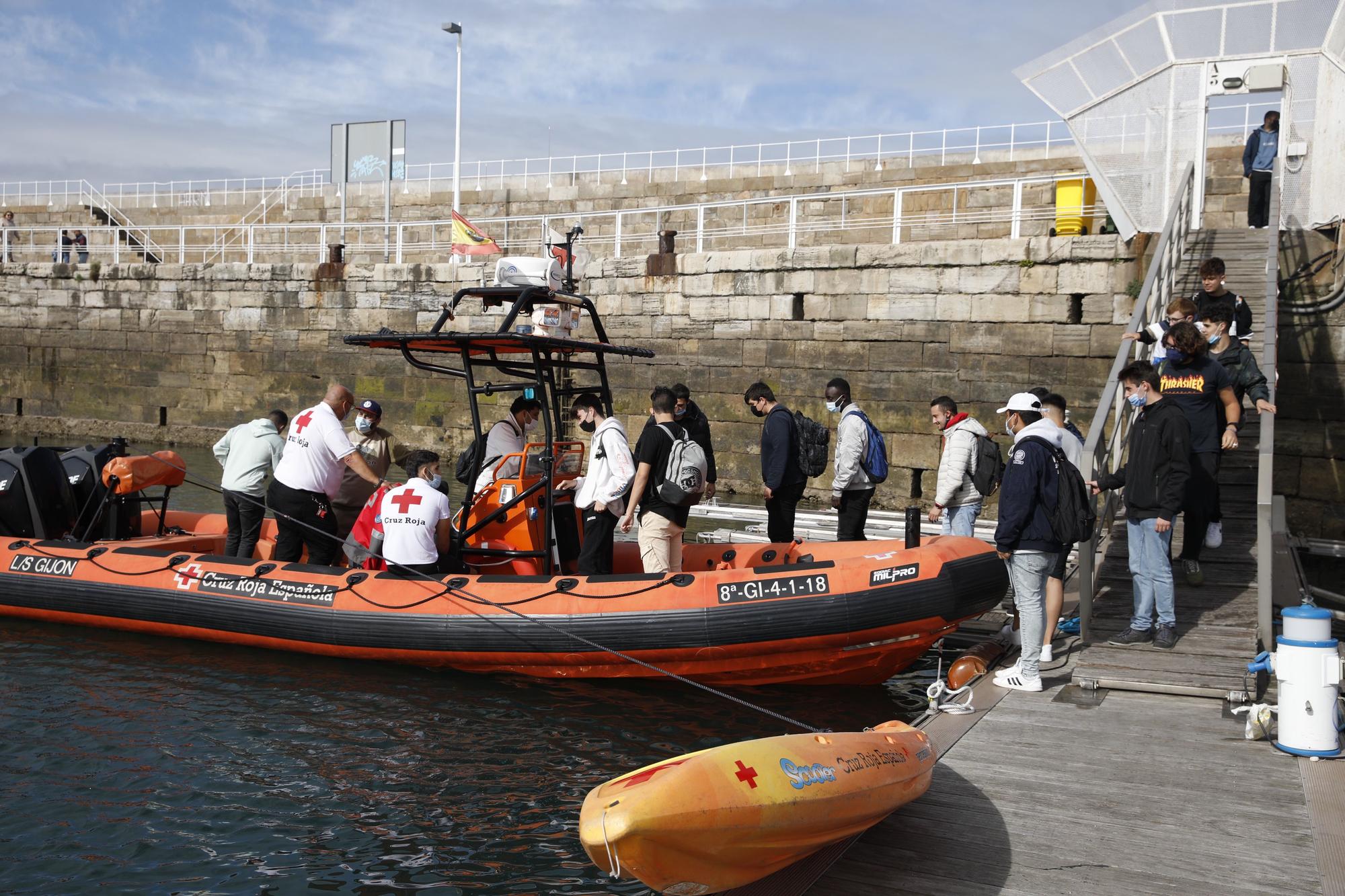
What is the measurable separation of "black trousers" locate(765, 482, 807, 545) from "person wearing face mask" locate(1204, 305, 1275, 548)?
266 cm

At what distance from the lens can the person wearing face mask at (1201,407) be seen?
6586 mm

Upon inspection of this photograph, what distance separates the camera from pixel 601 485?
6797mm

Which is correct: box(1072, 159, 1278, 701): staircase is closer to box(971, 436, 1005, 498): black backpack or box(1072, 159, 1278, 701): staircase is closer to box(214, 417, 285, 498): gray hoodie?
box(971, 436, 1005, 498): black backpack

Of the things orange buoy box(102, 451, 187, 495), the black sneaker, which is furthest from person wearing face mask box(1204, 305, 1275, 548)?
orange buoy box(102, 451, 187, 495)

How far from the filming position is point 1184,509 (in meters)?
6.73

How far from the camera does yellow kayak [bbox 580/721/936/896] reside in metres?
3.21

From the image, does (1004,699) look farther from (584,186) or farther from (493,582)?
(584,186)

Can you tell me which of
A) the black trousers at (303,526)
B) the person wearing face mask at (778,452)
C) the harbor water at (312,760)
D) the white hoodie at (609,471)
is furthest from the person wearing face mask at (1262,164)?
the black trousers at (303,526)

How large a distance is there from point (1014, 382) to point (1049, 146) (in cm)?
729

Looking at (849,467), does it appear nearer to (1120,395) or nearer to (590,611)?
(590,611)

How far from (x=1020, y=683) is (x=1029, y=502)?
890 millimetres

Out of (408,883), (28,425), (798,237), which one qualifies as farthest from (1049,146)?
(28,425)

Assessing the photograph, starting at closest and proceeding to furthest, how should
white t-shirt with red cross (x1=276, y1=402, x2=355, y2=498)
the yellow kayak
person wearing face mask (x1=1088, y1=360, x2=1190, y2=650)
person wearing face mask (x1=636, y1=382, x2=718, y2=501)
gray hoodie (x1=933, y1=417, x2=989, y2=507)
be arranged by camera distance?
1. the yellow kayak
2. person wearing face mask (x1=1088, y1=360, x2=1190, y2=650)
3. gray hoodie (x1=933, y1=417, x2=989, y2=507)
4. white t-shirt with red cross (x1=276, y1=402, x2=355, y2=498)
5. person wearing face mask (x1=636, y1=382, x2=718, y2=501)

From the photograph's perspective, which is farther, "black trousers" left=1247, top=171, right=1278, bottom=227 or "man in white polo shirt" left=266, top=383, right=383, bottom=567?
"black trousers" left=1247, top=171, right=1278, bottom=227
